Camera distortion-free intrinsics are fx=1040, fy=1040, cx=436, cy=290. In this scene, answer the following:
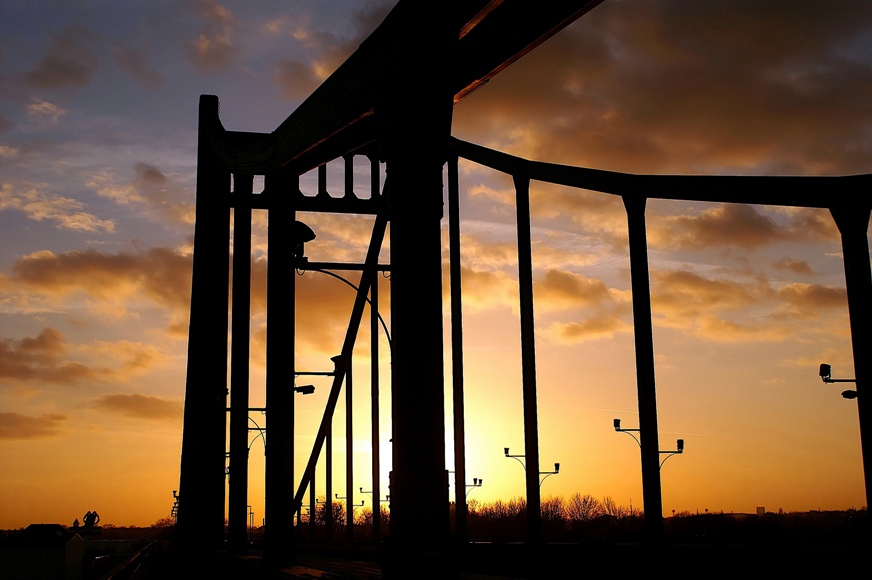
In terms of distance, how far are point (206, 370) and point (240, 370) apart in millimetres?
1484

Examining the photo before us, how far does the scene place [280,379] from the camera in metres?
13.7

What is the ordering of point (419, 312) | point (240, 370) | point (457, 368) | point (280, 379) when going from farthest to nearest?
1. point (457, 368)
2. point (240, 370)
3. point (280, 379)
4. point (419, 312)

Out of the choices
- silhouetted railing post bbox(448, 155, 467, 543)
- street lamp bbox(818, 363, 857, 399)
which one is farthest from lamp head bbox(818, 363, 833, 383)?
silhouetted railing post bbox(448, 155, 467, 543)

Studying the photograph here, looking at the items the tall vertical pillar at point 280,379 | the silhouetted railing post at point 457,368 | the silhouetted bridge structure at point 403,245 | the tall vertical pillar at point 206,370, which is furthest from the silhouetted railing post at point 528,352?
the tall vertical pillar at point 280,379

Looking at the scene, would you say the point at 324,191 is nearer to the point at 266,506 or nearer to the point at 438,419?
the point at 266,506

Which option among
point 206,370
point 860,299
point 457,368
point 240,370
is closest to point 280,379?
point 240,370

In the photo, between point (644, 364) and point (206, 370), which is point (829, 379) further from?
point (206, 370)

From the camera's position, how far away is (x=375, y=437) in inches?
1300

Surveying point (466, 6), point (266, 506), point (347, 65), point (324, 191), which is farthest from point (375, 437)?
point (466, 6)

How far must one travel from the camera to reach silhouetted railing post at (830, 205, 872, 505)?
82.6ft

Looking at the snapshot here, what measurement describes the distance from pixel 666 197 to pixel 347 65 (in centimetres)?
2228

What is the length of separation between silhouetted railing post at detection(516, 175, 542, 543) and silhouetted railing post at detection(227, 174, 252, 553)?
7.95 m

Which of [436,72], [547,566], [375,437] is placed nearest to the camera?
[436,72]

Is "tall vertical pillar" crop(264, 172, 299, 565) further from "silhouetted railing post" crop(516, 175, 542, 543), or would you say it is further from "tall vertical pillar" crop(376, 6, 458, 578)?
"silhouetted railing post" crop(516, 175, 542, 543)
